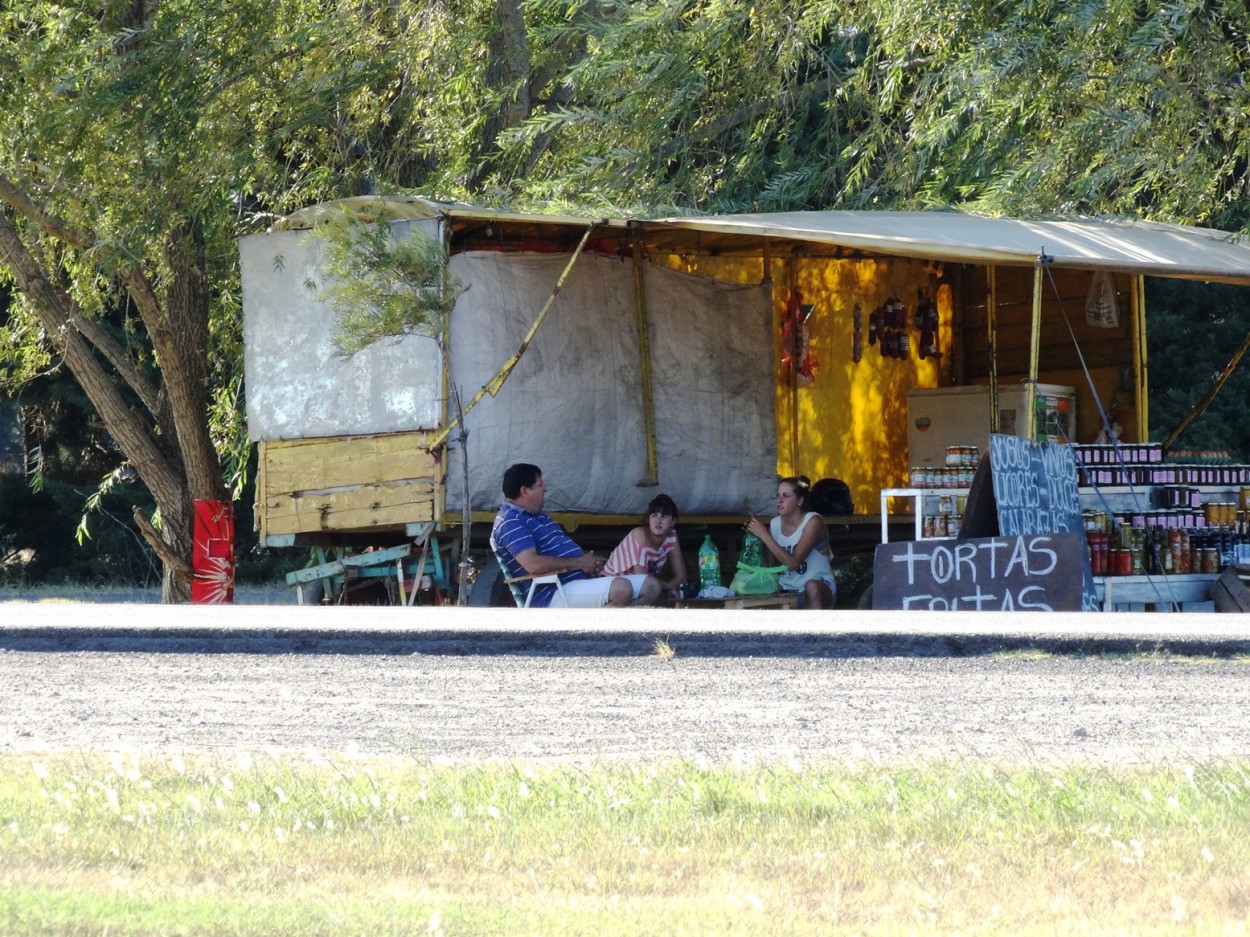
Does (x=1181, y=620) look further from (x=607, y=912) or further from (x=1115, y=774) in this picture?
(x=607, y=912)

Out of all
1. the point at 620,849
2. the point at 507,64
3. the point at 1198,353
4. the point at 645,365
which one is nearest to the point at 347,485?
the point at 645,365

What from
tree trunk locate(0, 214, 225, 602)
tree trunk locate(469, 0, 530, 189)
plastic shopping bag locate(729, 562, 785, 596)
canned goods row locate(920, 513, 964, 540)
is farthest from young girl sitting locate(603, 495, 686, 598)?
tree trunk locate(469, 0, 530, 189)

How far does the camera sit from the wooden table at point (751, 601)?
12719mm

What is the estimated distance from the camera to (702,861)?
15.2 feet

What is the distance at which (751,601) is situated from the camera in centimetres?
1280

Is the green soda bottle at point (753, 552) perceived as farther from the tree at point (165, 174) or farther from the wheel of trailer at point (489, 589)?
the tree at point (165, 174)

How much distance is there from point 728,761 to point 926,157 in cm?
1073

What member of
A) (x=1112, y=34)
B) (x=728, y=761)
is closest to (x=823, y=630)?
Answer: (x=728, y=761)

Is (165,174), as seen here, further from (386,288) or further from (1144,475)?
(1144,475)

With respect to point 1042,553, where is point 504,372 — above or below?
above

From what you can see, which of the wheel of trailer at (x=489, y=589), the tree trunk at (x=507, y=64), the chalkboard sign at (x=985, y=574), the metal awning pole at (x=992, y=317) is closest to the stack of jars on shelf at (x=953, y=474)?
the chalkboard sign at (x=985, y=574)

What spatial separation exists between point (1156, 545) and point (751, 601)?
2638mm

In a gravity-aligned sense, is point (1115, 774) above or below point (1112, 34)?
below

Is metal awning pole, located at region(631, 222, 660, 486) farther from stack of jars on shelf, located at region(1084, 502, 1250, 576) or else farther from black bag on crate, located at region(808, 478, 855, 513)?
stack of jars on shelf, located at region(1084, 502, 1250, 576)
